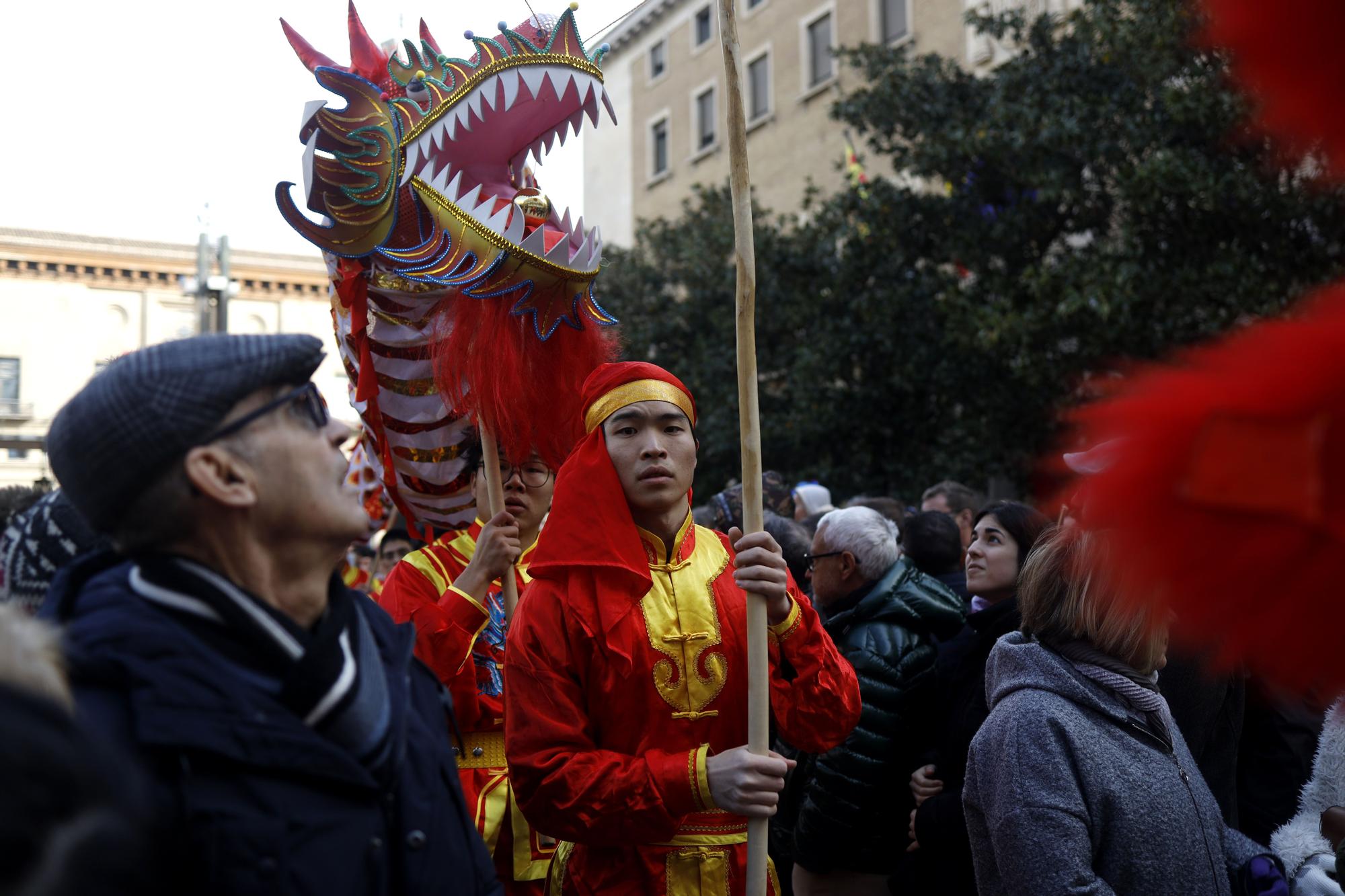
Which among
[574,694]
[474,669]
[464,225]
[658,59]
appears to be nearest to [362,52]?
[464,225]

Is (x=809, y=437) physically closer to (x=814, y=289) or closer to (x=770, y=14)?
(x=814, y=289)

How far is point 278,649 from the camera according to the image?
5.24 ft

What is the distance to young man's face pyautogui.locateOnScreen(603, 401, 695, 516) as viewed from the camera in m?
3.05

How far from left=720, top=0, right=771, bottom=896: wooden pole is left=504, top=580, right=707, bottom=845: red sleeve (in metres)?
0.15

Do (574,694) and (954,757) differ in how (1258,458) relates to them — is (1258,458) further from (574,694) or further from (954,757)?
(954,757)

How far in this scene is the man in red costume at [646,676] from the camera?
8.77 feet

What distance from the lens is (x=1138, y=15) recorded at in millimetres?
12180

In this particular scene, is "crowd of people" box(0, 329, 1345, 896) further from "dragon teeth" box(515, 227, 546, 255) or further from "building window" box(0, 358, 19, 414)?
"building window" box(0, 358, 19, 414)

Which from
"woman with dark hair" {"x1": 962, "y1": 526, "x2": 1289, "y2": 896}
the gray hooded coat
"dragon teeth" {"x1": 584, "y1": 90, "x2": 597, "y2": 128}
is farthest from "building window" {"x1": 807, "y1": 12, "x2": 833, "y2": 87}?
the gray hooded coat

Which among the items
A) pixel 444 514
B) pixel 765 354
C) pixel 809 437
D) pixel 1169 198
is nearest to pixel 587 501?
pixel 444 514

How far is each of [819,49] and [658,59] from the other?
25.1 feet

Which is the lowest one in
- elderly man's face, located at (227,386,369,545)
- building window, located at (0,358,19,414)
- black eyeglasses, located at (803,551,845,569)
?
black eyeglasses, located at (803,551,845,569)

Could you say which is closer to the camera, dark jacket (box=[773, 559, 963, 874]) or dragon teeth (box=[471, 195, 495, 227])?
dragon teeth (box=[471, 195, 495, 227])

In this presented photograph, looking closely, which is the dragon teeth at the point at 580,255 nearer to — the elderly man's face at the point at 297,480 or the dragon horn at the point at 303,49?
the dragon horn at the point at 303,49
